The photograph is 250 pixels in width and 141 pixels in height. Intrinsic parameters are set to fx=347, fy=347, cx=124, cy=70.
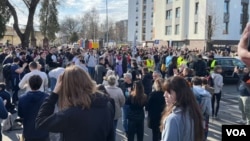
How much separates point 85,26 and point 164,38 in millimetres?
28958

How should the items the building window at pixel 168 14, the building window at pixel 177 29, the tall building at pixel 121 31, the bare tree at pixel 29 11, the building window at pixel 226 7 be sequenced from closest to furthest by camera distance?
the bare tree at pixel 29 11
the building window at pixel 226 7
the building window at pixel 177 29
the building window at pixel 168 14
the tall building at pixel 121 31

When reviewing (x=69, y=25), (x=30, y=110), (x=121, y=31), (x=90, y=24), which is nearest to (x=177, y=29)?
(x=90, y=24)

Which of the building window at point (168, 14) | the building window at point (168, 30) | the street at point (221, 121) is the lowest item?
the street at point (221, 121)

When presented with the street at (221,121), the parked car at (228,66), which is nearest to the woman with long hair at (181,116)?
the street at (221,121)

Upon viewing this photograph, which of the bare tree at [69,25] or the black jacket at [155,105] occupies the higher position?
the bare tree at [69,25]

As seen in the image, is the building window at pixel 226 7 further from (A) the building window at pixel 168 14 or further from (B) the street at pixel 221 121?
(B) the street at pixel 221 121

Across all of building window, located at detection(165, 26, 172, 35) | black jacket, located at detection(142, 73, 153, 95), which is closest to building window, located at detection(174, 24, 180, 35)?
building window, located at detection(165, 26, 172, 35)

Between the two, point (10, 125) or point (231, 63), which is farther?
point (231, 63)

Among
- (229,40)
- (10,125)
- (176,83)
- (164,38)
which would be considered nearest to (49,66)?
(10,125)

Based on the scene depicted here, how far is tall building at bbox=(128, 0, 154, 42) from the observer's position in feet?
351

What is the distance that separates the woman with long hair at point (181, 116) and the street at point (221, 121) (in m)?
4.92

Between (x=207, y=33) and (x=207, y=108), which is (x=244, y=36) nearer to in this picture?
(x=207, y=108)

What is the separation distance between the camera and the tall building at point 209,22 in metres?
48.8

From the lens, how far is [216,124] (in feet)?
33.2
